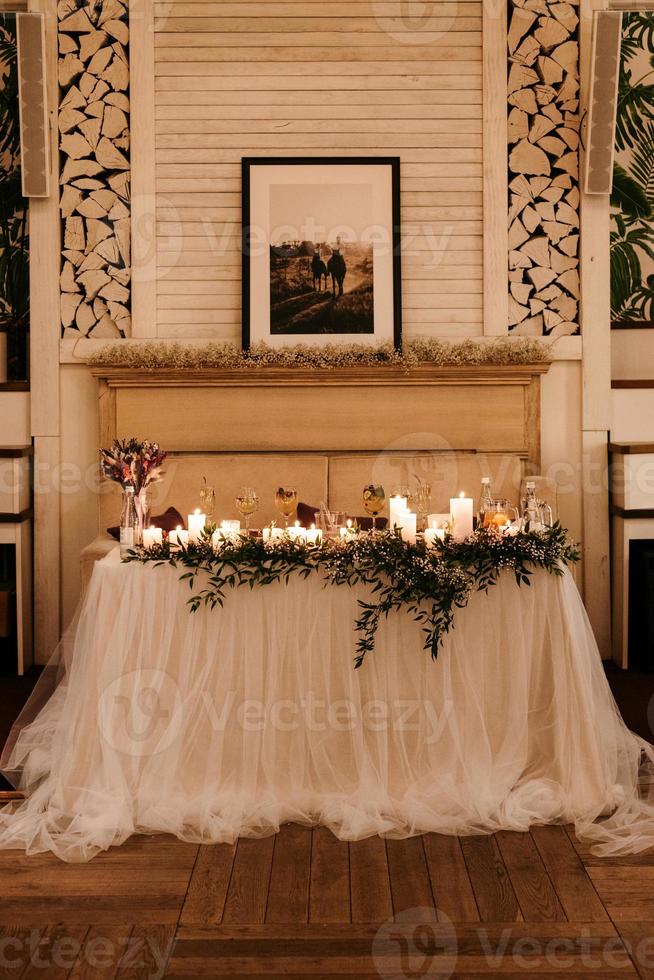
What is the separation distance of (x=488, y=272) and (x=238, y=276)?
1.30 metres

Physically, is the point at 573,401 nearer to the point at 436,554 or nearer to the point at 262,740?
the point at 436,554

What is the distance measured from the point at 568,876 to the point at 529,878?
0.11m

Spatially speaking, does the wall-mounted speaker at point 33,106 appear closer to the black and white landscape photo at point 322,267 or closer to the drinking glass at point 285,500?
the black and white landscape photo at point 322,267

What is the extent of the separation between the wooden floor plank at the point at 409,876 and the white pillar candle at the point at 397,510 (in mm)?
1035

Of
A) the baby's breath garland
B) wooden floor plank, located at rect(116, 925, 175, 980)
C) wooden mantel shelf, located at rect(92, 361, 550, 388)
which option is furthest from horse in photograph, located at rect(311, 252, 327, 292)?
wooden floor plank, located at rect(116, 925, 175, 980)

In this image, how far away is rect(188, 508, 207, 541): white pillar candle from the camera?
10.7ft

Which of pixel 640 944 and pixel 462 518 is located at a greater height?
pixel 462 518

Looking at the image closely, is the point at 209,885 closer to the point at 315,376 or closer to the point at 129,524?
the point at 129,524

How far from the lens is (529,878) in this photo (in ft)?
8.83

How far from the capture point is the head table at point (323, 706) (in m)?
3.08

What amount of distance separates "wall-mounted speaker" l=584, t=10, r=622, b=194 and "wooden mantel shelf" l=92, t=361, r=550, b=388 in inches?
38.8

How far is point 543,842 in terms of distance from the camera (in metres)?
2.91

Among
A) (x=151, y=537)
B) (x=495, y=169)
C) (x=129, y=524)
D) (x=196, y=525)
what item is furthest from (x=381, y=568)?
(x=495, y=169)

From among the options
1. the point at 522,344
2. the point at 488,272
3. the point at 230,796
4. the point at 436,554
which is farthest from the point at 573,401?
the point at 230,796
